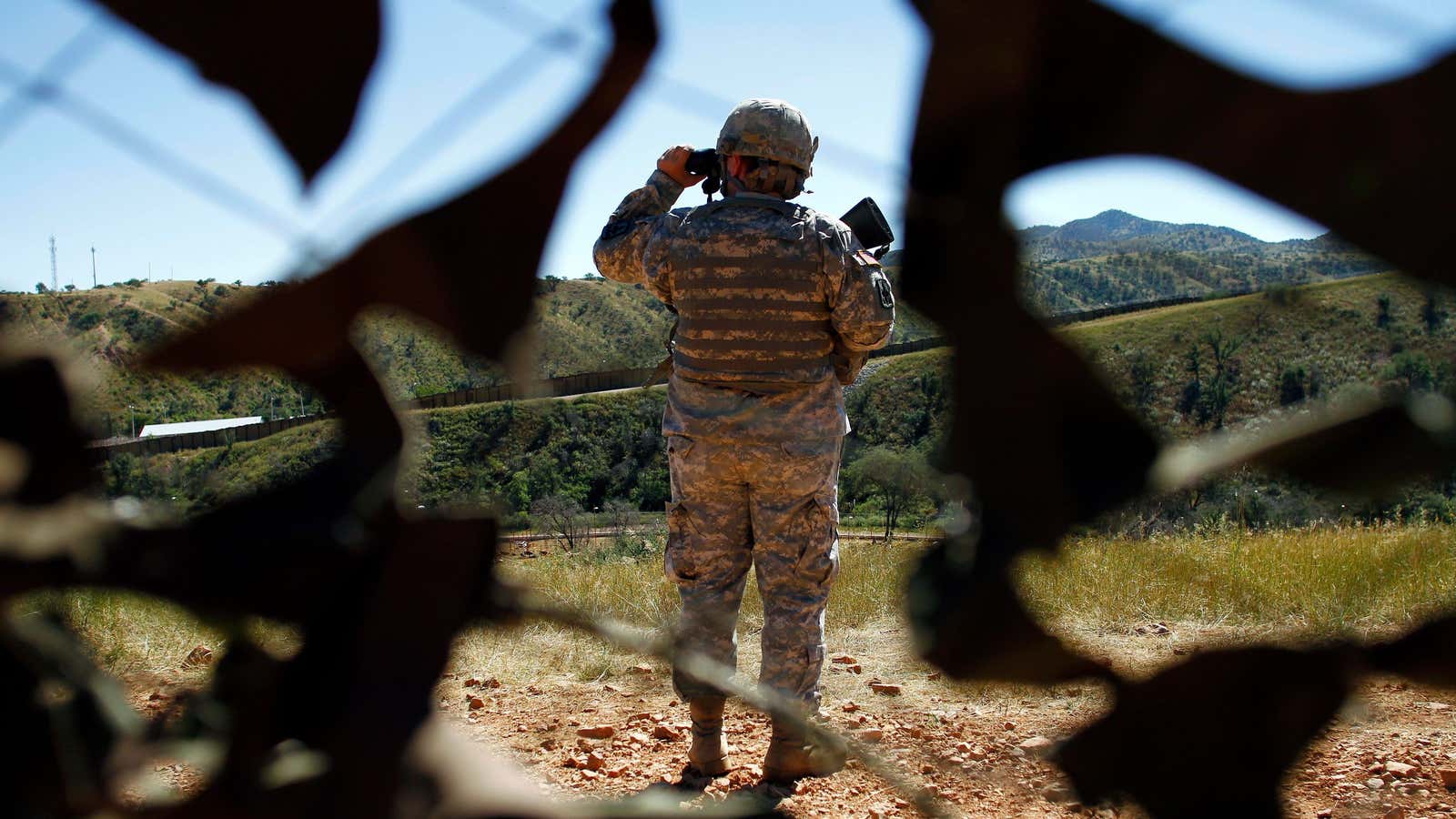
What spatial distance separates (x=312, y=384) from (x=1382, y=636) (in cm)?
90

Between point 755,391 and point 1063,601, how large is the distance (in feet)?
8.48

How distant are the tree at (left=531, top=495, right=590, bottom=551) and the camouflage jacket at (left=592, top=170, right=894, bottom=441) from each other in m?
0.50

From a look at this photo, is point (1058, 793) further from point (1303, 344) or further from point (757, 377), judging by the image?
point (757, 377)

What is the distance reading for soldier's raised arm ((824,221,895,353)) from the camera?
10.3 ft

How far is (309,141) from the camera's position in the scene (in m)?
0.82

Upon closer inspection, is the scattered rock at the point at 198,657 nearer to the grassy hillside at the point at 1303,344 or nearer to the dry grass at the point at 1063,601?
the dry grass at the point at 1063,601

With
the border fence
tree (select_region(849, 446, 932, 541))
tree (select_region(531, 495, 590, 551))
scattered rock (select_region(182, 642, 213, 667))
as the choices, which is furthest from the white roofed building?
scattered rock (select_region(182, 642, 213, 667))

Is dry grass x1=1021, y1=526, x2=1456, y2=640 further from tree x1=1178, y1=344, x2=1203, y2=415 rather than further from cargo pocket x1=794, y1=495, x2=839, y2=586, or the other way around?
tree x1=1178, y1=344, x2=1203, y2=415

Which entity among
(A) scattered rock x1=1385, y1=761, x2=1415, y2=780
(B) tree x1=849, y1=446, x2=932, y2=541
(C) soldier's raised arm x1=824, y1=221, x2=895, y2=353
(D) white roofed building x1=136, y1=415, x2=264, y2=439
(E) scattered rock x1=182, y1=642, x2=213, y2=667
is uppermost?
(C) soldier's raised arm x1=824, y1=221, x2=895, y2=353

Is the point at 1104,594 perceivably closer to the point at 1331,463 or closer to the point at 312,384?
the point at 1331,463

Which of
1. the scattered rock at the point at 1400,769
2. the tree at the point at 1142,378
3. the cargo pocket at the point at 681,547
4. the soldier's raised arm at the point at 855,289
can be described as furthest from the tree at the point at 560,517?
the scattered rock at the point at 1400,769

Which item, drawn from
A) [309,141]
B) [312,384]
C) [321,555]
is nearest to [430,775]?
[321,555]

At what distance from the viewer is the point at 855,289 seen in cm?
314

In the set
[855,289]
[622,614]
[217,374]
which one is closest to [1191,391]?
[217,374]
